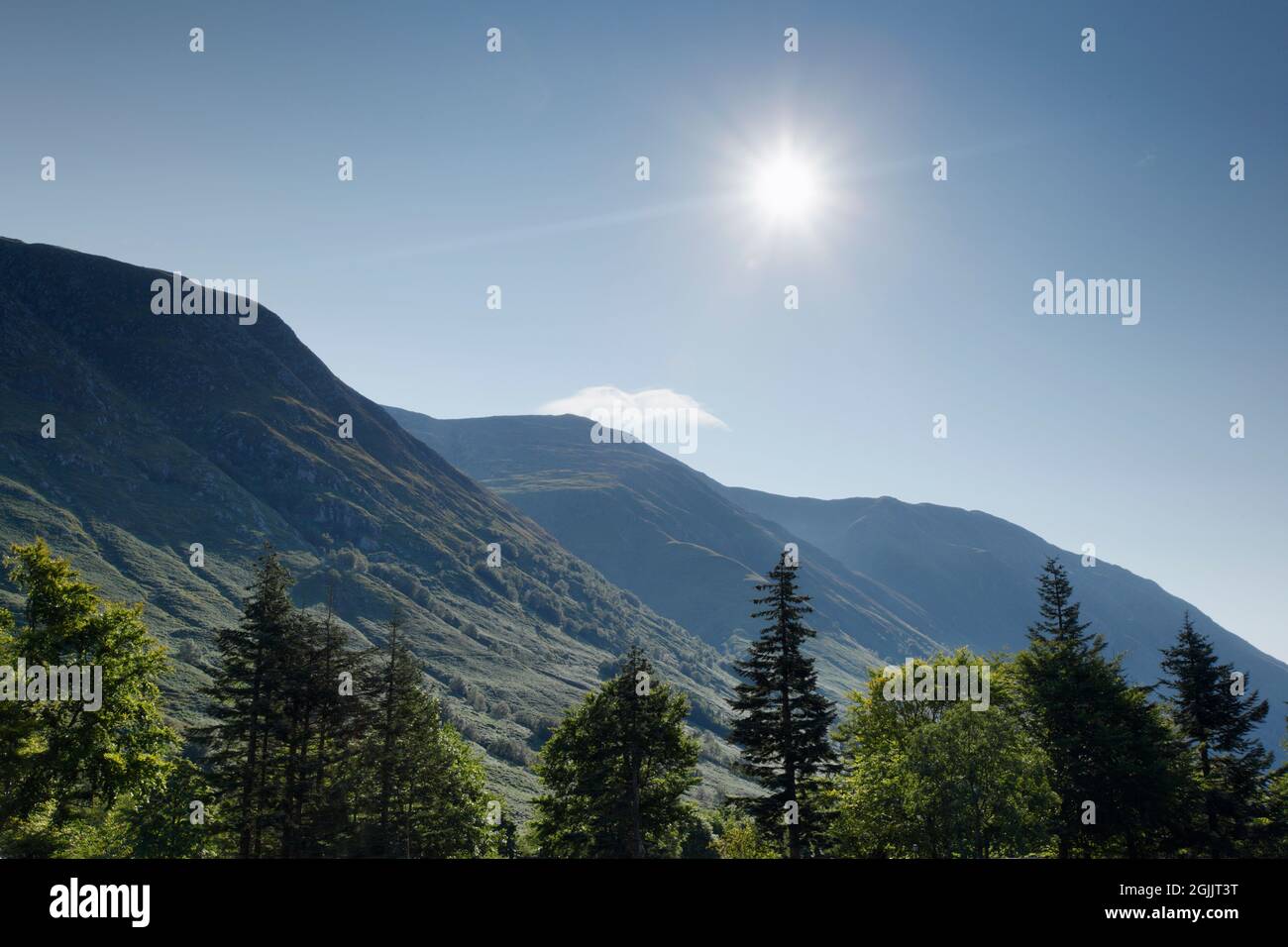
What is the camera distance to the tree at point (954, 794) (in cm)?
3403

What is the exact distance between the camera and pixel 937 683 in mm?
43750

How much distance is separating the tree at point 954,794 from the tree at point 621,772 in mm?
9489

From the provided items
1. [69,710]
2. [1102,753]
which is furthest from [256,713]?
[1102,753]

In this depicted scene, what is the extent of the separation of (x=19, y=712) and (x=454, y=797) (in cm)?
2342

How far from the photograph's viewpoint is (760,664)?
3669 cm

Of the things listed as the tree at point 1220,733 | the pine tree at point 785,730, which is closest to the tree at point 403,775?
the pine tree at point 785,730

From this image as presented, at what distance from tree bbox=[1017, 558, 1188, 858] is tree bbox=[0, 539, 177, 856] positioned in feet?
139

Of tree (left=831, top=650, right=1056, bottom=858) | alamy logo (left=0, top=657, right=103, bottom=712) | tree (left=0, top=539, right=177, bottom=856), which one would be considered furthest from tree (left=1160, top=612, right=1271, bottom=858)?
alamy logo (left=0, top=657, right=103, bottom=712)
